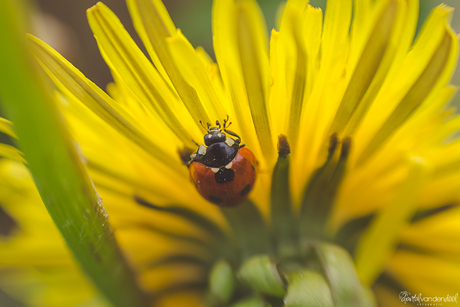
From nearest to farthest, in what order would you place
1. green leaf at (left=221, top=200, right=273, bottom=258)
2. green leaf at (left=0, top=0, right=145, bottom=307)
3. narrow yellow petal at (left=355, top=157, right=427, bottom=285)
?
green leaf at (left=0, top=0, right=145, bottom=307), narrow yellow petal at (left=355, top=157, right=427, bottom=285), green leaf at (left=221, top=200, right=273, bottom=258)

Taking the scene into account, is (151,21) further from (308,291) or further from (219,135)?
(308,291)

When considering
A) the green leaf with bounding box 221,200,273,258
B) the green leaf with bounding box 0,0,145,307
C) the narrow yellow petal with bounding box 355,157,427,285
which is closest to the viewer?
the green leaf with bounding box 0,0,145,307

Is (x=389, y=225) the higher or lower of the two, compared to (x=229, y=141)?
lower

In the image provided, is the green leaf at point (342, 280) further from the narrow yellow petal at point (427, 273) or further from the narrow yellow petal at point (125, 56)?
the narrow yellow petal at point (125, 56)

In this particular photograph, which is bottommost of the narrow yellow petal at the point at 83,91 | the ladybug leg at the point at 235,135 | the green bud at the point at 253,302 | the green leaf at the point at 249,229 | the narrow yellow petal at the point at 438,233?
the green bud at the point at 253,302

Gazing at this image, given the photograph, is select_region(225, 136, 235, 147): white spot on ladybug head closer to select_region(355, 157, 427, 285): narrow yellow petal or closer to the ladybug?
the ladybug

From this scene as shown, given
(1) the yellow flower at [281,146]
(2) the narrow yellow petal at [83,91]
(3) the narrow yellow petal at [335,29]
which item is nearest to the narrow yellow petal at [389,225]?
(1) the yellow flower at [281,146]

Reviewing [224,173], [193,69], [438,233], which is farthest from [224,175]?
[438,233]

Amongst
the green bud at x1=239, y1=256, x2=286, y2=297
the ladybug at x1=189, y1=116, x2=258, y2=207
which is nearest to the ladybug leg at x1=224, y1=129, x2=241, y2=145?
the ladybug at x1=189, y1=116, x2=258, y2=207
